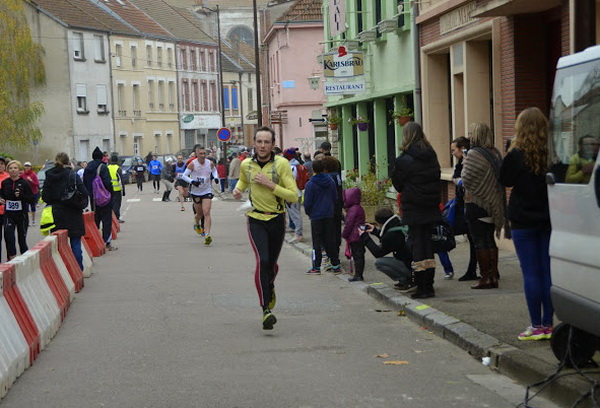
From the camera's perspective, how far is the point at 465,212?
12.3 meters

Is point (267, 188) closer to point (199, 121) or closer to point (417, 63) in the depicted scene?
point (417, 63)

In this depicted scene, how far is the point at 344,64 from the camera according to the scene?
82.7ft

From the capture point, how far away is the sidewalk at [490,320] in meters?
7.54

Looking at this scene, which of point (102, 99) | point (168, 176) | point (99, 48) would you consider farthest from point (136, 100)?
point (168, 176)

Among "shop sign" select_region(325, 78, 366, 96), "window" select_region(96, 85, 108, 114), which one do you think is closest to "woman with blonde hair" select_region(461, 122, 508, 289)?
"shop sign" select_region(325, 78, 366, 96)

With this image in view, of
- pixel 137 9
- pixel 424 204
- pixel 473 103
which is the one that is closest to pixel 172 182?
pixel 473 103

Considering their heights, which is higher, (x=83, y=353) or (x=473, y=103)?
(x=473, y=103)

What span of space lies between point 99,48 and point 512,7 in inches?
2339

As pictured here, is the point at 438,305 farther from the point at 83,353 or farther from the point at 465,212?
the point at 83,353

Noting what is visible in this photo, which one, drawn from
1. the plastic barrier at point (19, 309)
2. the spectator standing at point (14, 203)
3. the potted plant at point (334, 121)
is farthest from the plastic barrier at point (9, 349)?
the potted plant at point (334, 121)

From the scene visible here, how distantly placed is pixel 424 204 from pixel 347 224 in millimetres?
2923

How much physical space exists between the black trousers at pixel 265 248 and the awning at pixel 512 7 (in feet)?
19.1

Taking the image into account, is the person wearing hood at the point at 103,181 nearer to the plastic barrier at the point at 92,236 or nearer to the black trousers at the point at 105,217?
the black trousers at the point at 105,217

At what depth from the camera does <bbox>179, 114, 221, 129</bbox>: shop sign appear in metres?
84.8
